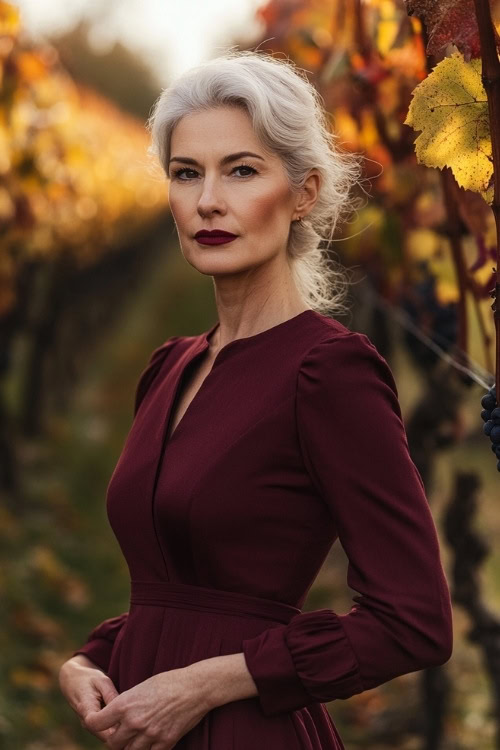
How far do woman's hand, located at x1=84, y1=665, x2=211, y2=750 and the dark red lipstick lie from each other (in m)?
0.70

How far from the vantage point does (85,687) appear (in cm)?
208

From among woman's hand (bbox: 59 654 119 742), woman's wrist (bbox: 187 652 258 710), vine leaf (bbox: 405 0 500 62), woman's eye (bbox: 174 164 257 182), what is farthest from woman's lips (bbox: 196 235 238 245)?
woman's hand (bbox: 59 654 119 742)

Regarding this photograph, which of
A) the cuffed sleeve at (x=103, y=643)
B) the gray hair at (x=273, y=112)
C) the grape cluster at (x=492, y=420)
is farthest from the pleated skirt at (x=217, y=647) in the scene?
the gray hair at (x=273, y=112)

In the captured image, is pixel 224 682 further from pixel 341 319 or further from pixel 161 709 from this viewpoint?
pixel 341 319

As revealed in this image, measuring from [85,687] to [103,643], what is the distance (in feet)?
0.59

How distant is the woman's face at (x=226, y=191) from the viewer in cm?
197

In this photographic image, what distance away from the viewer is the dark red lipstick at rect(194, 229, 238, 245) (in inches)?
77.9

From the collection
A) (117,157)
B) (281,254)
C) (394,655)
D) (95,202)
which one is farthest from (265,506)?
(117,157)

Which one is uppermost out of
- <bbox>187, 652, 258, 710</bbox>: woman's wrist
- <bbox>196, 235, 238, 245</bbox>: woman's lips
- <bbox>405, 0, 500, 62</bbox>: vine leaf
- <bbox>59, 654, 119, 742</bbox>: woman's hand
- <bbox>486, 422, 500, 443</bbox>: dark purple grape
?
<bbox>405, 0, 500, 62</bbox>: vine leaf

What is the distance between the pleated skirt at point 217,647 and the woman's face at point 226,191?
1.83 feet

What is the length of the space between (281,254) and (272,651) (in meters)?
0.71

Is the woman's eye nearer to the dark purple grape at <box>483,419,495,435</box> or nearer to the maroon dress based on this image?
the maroon dress

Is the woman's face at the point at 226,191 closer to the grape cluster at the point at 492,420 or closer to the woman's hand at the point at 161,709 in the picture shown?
the grape cluster at the point at 492,420

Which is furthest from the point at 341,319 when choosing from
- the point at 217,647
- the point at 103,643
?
the point at 217,647
